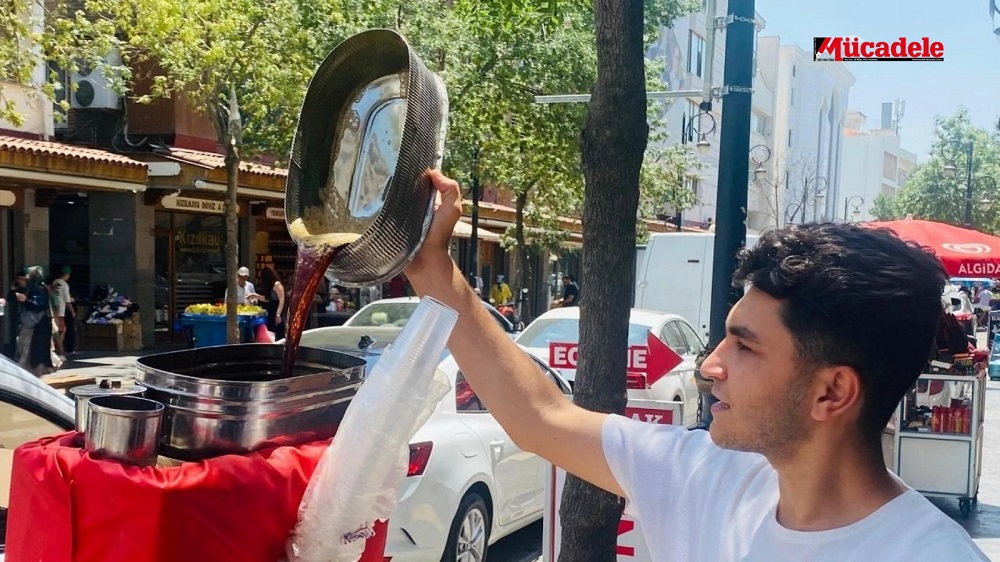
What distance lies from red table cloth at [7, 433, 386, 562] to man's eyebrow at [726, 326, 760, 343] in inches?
32.2

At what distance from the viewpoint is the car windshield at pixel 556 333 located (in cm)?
1101

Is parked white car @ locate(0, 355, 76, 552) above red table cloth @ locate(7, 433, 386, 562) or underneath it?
underneath

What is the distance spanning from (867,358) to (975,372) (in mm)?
7373

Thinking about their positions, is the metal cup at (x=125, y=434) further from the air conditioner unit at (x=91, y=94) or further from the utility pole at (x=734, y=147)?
the air conditioner unit at (x=91, y=94)

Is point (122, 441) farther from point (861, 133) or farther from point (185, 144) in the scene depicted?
point (861, 133)

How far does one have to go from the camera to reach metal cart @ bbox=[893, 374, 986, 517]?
25.8ft

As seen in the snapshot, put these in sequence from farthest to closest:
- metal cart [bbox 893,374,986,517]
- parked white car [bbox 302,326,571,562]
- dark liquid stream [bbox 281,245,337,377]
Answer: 1. metal cart [bbox 893,374,986,517]
2. parked white car [bbox 302,326,571,562]
3. dark liquid stream [bbox 281,245,337,377]

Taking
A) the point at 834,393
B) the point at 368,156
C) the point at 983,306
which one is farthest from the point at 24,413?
the point at 983,306

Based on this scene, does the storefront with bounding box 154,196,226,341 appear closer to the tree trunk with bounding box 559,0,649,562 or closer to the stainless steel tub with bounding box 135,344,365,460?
the tree trunk with bounding box 559,0,649,562

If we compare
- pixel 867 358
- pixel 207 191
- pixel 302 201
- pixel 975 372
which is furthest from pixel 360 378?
pixel 207 191

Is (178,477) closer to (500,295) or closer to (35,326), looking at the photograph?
(35,326)

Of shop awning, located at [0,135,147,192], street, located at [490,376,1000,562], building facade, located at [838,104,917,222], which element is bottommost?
street, located at [490,376,1000,562]

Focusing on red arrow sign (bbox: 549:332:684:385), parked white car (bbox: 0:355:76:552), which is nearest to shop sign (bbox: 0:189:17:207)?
red arrow sign (bbox: 549:332:684:385)

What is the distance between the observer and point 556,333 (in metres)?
11.1
